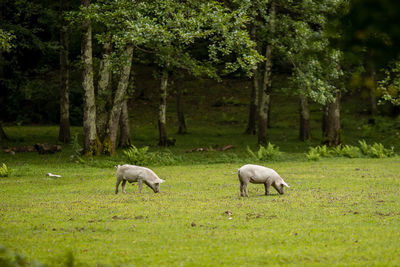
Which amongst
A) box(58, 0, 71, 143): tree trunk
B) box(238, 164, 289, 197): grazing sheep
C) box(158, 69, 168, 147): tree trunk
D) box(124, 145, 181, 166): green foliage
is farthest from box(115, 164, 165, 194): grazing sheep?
box(58, 0, 71, 143): tree trunk

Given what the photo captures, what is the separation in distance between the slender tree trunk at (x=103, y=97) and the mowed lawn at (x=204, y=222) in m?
7.99

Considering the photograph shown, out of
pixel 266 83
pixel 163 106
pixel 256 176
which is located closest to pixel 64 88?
pixel 163 106

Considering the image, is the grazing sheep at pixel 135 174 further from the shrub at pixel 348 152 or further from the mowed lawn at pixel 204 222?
the shrub at pixel 348 152

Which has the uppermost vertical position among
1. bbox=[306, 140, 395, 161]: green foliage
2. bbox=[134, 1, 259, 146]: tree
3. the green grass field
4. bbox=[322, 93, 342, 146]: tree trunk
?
bbox=[134, 1, 259, 146]: tree

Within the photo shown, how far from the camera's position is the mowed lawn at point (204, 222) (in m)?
8.53

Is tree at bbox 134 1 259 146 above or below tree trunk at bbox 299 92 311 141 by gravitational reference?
above

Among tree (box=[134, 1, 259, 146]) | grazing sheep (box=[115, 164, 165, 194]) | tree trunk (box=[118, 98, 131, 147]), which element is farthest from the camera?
tree trunk (box=[118, 98, 131, 147])

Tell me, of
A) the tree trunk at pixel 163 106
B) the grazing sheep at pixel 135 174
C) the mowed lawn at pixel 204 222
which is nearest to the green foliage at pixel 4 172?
the mowed lawn at pixel 204 222

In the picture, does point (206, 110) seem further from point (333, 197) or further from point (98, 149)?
point (333, 197)

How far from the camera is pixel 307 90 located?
27.2m

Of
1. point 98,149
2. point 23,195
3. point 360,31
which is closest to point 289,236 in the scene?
point 360,31

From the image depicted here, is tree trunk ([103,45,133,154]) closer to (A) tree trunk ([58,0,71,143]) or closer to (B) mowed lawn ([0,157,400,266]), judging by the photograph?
(B) mowed lawn ([0,157,400,266])

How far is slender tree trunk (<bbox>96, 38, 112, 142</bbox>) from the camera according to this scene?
86.5ft

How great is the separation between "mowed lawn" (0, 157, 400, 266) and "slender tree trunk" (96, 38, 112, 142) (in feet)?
26.2
